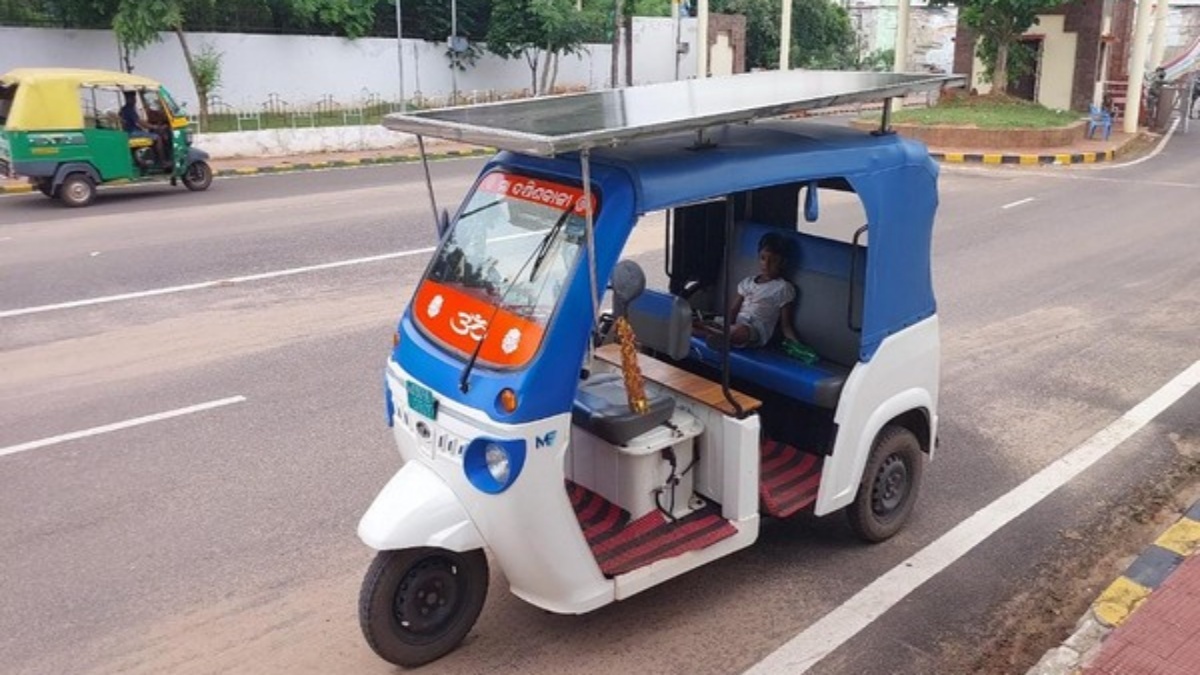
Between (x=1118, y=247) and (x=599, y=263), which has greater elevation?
(x=599, y=263)

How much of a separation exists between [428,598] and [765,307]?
7.07 ft

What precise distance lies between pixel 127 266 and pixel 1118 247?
11.2m

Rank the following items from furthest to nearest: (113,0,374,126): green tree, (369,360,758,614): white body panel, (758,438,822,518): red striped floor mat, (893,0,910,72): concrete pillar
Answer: (893,0,910,72): concrete pillar → (113,0,374,126): green tree → (758,438,822,518): red striped floor mat → (369,360,758,614): white body panel

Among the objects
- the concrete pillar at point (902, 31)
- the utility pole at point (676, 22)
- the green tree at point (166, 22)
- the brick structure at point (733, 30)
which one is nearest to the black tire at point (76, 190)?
the green tree at point (166, 22)

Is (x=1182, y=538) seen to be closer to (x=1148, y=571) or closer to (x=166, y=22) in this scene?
(x=1148, y=571)

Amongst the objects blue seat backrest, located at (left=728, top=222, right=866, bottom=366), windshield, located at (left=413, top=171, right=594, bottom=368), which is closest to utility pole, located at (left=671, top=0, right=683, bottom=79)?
blue seat backrest, located at (left=728, top=222, right=866, bottom=366)

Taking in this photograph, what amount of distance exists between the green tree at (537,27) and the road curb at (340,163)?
8335 millimetres

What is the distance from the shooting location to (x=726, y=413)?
14.4 feet

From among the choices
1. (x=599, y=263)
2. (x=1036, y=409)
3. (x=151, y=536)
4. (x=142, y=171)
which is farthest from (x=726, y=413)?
(x=142, y=171)

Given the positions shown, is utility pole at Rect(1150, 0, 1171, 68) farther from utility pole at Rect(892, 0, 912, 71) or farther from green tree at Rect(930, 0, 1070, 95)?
utility pole at Rect(892, 0, 912, 71)

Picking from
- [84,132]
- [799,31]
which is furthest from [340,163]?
[799,31]

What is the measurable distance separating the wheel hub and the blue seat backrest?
6.66 ft

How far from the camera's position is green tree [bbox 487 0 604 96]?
29750mm

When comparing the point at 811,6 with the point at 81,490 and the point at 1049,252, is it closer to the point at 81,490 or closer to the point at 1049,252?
the point at 1049,252
